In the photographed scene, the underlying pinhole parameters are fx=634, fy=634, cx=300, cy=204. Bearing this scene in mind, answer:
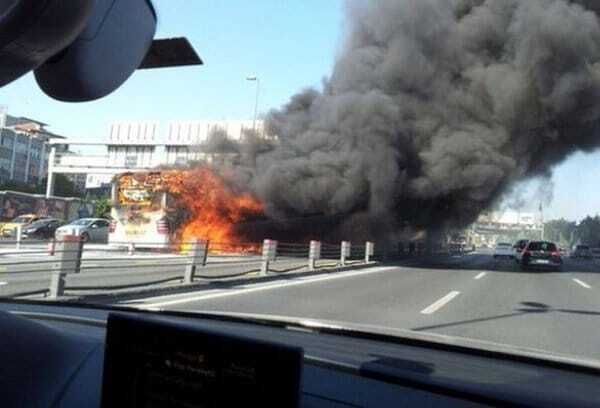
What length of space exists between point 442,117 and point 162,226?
16311mm

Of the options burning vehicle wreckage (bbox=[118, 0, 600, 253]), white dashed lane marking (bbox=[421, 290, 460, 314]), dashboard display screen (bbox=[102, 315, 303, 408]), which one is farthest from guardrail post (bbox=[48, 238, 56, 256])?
burning vehicle wreckage (bbox=[118, 0, 600, 253])

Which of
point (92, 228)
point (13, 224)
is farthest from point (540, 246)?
point (13, 224)

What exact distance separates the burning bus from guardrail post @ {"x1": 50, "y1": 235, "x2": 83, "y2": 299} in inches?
486

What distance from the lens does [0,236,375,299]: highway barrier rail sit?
9.44m

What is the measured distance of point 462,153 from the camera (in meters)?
30.1

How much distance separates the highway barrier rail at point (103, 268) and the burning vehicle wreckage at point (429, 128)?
31.4 ft

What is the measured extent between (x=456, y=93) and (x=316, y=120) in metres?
7.46

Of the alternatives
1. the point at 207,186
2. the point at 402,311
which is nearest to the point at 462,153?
the point at 207,186

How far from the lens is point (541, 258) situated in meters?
24.8

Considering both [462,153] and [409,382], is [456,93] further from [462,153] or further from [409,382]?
[409,382]

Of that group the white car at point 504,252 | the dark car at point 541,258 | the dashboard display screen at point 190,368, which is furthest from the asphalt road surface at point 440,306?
the white car at point 504,252

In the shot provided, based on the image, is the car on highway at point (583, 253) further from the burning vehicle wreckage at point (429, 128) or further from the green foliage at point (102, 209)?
the green foliage at point (102, 209)

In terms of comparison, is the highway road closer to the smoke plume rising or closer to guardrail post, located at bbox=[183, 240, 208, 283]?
guardrail post, located at bbox=[183, 240, 208, 283]

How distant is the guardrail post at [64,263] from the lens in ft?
30.4
